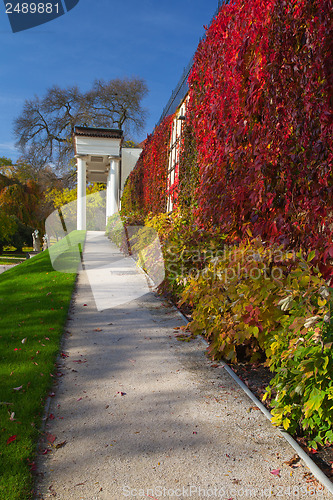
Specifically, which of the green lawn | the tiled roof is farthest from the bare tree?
the green lawn

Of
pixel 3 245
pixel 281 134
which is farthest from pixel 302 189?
pixel 3 245

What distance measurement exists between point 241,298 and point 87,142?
730 inches

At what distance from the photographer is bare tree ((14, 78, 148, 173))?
32719 millimetres

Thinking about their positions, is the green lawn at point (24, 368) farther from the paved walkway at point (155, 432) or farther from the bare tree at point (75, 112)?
the bare tree at point (75, 112)

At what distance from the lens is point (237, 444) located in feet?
6.77

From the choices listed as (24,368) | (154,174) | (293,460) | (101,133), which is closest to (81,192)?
(101,133)

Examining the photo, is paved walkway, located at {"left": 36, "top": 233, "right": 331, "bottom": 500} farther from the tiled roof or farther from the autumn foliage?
the tiled roof

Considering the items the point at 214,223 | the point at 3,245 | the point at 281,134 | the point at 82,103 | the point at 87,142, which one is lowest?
the point at 3,245

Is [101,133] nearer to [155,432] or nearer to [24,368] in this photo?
[24,368]

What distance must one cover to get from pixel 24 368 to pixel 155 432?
133 centimetres

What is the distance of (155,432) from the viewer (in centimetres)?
217

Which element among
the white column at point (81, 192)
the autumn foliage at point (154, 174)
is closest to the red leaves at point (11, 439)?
the autumn foliage at point (154, 174)

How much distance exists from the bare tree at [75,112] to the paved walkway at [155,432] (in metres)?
31.8

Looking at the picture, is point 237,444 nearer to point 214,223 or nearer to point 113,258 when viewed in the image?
point 214,223
